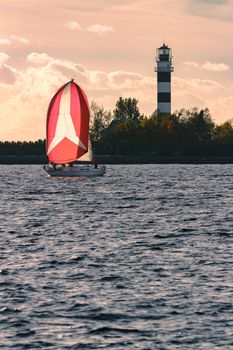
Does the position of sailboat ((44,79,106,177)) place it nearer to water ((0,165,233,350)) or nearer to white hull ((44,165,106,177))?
white hull ((44,165,106,177))

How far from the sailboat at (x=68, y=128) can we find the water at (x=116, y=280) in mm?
52557

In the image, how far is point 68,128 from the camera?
117 meters

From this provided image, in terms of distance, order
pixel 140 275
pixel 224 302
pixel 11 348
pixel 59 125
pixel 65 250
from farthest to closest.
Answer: pixel 59 125 → pixel 65 250 → pixel 140 275 → pixel 224 302 → pixel 11 348

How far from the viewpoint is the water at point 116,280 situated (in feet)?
82.2

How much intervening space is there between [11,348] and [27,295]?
644 centimetres

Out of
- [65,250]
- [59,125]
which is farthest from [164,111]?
[65,250]

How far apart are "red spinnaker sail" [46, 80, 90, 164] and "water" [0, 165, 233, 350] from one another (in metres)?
52.5

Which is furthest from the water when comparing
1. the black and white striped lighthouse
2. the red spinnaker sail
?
the black and white striped lighthouse

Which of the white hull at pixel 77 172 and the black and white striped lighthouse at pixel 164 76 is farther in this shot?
the black and white striped lighthouse at pixel 164 76

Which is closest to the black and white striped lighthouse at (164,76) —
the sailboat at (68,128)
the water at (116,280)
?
the sailboat at (68,128)

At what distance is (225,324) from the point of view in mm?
26188

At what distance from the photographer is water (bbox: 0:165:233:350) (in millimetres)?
25047

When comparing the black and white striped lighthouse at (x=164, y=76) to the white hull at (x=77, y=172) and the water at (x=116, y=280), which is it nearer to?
the white hull at (x=77, y=172)

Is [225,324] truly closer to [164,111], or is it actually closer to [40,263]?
[40,263]
